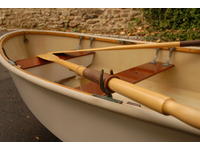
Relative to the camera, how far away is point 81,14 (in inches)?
242

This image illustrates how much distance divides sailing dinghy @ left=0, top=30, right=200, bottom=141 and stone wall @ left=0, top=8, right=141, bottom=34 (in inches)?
104

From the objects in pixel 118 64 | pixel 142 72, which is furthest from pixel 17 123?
pixel 142 72

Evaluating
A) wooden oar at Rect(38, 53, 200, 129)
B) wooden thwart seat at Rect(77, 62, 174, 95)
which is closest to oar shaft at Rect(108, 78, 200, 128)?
wooden oar at Rect(38, 53, 200, 129)

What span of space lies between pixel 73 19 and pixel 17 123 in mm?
4335

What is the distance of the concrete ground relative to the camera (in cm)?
228

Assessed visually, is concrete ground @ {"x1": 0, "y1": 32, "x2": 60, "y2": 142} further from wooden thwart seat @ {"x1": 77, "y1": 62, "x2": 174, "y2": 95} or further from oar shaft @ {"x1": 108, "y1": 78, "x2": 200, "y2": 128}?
oar shaft @ {"x1": 108, "y1": 78, "x2": 200, "y2": 128}

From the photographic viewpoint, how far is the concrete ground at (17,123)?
228 centimetres

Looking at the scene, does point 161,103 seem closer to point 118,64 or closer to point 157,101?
point 157,101

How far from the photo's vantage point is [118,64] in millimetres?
2789

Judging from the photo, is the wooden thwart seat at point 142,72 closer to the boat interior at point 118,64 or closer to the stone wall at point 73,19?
the boat interior at point 118,64

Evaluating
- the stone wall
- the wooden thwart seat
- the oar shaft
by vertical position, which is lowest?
the wooden thwart seat

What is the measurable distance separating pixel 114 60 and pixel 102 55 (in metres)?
0.20

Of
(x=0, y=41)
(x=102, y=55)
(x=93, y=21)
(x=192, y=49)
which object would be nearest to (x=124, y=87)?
(x=192, y=49)

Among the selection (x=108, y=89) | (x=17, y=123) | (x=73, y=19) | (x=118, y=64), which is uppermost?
(x=73, y=19)
